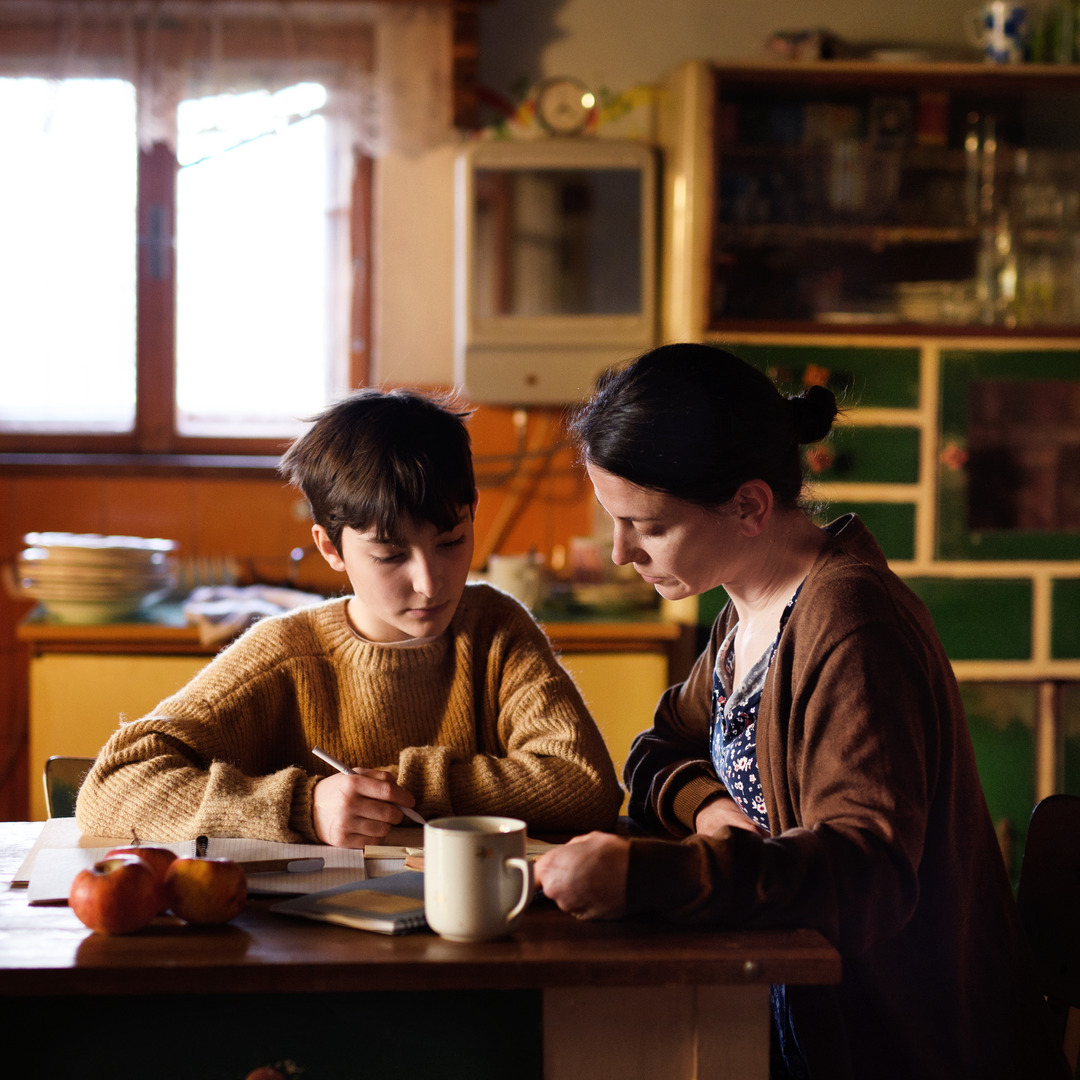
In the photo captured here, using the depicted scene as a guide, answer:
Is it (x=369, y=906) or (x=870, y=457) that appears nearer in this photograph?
(x=369, y=906)

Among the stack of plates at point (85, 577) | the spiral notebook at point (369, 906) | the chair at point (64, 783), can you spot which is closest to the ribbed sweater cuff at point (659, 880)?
the spiral notebook at point (369, 906)

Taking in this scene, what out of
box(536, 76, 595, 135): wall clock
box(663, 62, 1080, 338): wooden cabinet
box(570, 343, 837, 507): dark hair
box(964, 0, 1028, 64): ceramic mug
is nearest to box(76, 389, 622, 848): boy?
box(570, 343, 837, 507): dark hair

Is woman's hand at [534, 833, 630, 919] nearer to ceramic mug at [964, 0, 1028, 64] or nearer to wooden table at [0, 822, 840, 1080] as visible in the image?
wooden table at [0, 822, 840, 1080]

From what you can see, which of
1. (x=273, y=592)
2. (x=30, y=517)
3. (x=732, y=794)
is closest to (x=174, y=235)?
(x=30, y=517)

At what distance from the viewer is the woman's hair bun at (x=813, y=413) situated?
122 cm

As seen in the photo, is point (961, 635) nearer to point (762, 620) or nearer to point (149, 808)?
point (762, 620)

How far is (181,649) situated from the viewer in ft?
8.48

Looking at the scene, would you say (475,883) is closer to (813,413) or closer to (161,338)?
(813,413)

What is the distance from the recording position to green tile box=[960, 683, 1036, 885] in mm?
2867

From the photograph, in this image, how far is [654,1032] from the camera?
34.6 inches

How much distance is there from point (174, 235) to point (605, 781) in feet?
8.22

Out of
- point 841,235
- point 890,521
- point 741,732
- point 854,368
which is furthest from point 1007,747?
point 741,732

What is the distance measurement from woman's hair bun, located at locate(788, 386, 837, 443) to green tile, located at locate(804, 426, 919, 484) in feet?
5.40

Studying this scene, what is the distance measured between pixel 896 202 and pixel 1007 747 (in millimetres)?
1404
